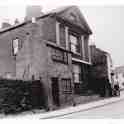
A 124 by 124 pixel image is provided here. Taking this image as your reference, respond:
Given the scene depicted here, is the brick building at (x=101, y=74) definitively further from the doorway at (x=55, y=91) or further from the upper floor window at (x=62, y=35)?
the doorway at (x=55, y=91)

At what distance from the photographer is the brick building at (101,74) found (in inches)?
584

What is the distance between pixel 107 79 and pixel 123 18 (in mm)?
7340

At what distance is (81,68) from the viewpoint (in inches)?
645

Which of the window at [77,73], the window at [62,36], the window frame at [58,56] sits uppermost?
the window at [62,36]

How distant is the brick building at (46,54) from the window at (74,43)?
2.31 feet

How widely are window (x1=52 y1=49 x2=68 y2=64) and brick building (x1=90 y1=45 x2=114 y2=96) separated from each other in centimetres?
237

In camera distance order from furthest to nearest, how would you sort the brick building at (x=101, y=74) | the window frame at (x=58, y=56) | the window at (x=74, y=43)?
the window at (x=74, y=43) < the brick building at (x=101, y=74) < the window frame at (x=58, y=56)

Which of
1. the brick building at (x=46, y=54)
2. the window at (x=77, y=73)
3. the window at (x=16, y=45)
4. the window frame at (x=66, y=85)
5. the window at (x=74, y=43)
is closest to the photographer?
the brick building at (x=46, y=54)

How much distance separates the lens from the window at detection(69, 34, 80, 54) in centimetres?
1616

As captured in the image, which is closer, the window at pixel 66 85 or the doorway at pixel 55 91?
the doorway at pixel 55 91

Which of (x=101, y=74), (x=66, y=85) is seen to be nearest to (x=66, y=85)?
(x=66, y=85)

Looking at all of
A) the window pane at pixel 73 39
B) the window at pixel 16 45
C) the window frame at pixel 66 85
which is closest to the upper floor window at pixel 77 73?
the window pane at pixel 73 39

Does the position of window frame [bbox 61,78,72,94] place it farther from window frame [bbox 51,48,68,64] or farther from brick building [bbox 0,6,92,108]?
window frame [bbox 51,48,68,64]
